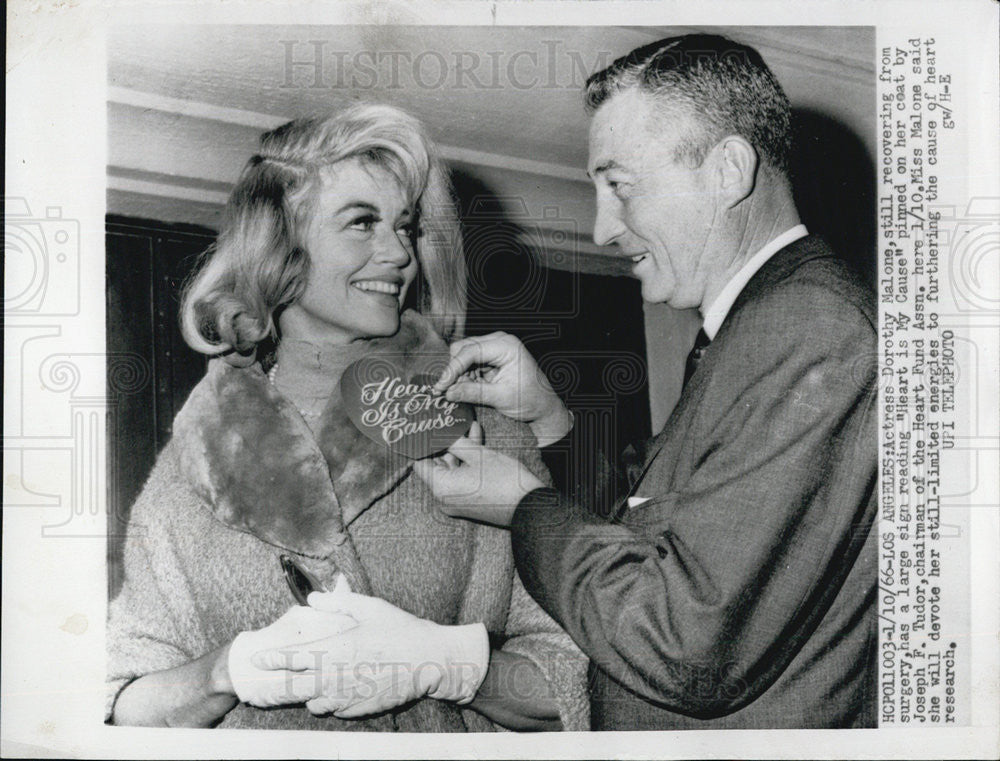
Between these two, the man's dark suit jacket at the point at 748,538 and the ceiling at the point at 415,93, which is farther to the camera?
the ceiling at the point at 415,93

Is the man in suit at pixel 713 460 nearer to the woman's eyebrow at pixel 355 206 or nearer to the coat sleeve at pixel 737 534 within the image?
the coat sleeve at pixel 737 534

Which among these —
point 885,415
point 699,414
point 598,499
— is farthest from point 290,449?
point 885,415

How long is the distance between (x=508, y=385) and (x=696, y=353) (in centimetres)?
26

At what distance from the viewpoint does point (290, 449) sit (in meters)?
1.43

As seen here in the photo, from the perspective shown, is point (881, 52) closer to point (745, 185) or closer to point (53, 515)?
point (745, 185)

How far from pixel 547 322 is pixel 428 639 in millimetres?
458

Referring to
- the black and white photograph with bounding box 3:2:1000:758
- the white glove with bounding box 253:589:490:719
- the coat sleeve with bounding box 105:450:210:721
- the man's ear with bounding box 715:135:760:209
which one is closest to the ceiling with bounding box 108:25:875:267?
the black and white photograph with bounding box 3:2:1000:758

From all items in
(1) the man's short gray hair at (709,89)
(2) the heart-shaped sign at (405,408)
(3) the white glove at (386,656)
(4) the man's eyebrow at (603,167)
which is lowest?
(3) the white glove at (386,656)

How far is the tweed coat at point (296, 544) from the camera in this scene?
1.43 m

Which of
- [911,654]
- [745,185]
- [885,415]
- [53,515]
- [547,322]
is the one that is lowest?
[911,654]

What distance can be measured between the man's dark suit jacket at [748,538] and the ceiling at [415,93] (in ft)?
0.86

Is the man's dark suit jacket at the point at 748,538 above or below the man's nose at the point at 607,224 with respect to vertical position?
below

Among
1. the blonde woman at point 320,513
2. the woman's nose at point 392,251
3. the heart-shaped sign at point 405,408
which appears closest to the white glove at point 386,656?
the blonde woman at point 320,513

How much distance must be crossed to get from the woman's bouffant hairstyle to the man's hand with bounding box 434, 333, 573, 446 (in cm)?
4
